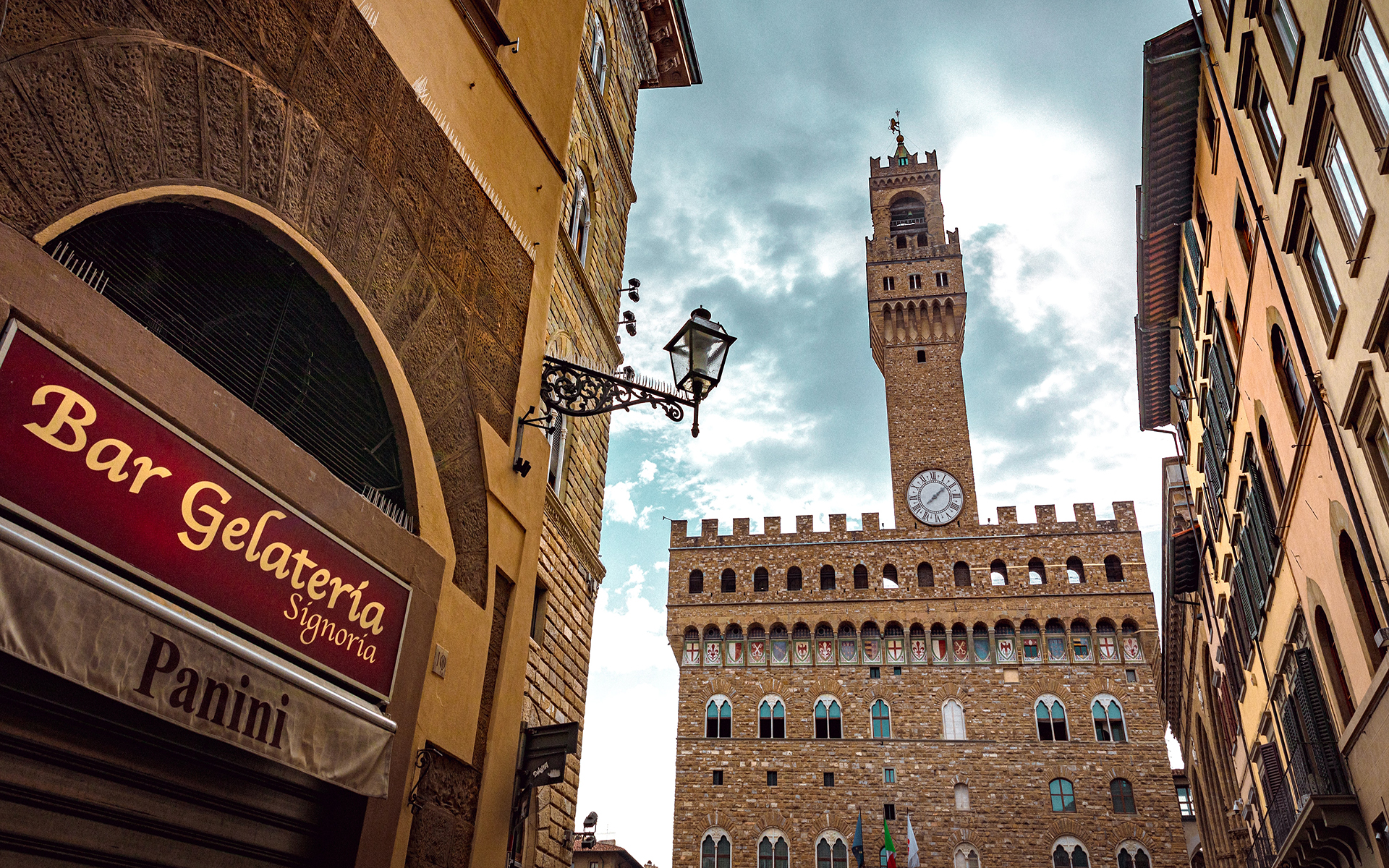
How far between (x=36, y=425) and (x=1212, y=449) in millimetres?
17532

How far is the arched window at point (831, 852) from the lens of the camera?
28141 mm

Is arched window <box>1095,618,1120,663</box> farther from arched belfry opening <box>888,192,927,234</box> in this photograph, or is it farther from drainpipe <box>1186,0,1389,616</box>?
drainpipe <box>1186,0,1389,616</box>

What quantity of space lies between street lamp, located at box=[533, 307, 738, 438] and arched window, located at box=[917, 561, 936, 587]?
2797 centimetres

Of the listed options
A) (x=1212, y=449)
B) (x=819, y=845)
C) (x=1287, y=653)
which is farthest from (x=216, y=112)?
(x=819, y=845)

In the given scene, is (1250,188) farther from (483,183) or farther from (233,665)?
(233,665)

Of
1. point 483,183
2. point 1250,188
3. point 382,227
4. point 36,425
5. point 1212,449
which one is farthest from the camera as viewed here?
point 1212,449

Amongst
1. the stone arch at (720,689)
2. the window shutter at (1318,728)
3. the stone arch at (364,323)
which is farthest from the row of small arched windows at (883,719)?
the stone arch at (364,323)

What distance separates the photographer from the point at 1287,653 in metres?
12.4

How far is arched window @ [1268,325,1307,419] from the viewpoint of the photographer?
10680 millimetres

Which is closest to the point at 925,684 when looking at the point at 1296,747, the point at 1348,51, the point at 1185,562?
the point at 1185,562

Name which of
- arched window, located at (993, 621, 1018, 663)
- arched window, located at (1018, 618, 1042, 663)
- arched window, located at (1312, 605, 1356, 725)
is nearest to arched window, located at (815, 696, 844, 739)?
arched window, located at (993, 621, 1018, 663)

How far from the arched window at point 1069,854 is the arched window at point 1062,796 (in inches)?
31.9

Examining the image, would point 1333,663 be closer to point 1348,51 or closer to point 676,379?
point 1348,51

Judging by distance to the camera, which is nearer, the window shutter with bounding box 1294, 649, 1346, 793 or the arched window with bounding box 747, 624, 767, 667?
the window shutter with bounding box 1294, 649, 1346, 793
